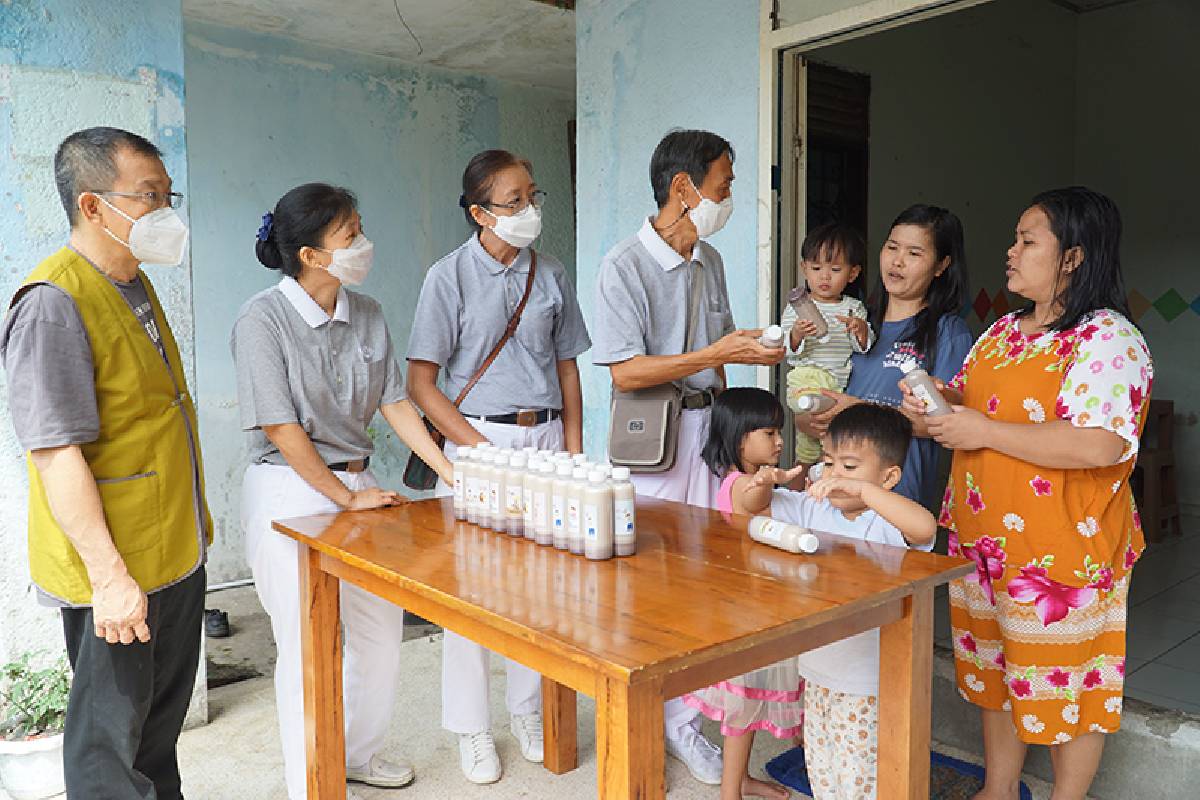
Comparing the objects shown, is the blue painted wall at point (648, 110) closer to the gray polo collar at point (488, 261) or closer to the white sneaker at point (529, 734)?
the gray polo collar at point (488, 261)

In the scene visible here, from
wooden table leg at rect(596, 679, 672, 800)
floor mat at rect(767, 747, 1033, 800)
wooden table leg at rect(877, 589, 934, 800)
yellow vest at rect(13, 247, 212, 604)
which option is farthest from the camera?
floor mat at rect(767, 747, 1033, 800)

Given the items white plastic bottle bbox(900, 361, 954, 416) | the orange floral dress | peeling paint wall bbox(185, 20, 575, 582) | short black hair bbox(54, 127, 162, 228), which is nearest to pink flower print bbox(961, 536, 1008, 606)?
the orange floral dress

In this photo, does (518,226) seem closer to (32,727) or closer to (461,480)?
(461,480)

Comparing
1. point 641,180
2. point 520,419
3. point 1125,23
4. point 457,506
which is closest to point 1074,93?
point 1125,23

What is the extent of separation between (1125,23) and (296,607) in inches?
261

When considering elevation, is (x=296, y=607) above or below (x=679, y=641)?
below

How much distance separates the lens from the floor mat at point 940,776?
275 centimetres

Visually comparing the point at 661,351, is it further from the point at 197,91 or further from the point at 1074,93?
the point at 1074,93

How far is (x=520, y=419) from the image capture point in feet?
9.81

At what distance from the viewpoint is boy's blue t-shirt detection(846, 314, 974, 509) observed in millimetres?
2648

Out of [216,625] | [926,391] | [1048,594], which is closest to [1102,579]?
[1048,594]

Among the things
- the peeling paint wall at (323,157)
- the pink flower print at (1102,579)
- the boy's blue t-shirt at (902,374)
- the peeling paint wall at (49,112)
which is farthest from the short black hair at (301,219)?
the peeling paint wall at (323,157)

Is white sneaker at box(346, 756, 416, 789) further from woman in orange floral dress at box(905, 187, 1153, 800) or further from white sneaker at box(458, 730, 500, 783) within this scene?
woman in orange floral dress at box(905, 187, 1153, 800)

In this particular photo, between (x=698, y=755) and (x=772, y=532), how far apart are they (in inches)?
47.6
